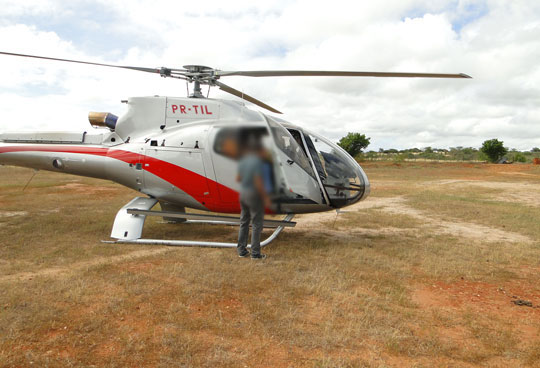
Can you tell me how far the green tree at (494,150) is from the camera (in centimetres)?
4956

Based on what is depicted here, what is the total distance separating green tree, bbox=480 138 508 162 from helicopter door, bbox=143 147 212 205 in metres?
54.0

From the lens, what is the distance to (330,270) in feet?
19.6

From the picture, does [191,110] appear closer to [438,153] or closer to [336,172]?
[336,172]

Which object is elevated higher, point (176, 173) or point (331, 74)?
point (331, 74)

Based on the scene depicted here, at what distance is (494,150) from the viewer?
4984cm

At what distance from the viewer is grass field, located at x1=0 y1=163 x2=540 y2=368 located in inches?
142

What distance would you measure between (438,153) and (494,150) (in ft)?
23.2

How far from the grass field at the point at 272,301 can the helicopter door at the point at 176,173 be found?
114 centimetres

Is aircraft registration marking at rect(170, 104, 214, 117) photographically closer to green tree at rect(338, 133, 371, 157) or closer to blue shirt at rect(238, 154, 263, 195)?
blue shirt at rect(238, 154, 263, 195)

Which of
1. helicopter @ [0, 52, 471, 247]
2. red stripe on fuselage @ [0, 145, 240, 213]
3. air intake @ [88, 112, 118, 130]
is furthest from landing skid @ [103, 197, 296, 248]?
air intake @ [88, 112, 118, 130]

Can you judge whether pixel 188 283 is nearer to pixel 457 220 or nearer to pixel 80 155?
pixel 80 155

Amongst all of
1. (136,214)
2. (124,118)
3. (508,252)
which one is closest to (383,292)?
(508,252)

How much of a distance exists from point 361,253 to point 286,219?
1.73 m

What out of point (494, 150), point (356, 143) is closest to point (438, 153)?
point (494, 150)
